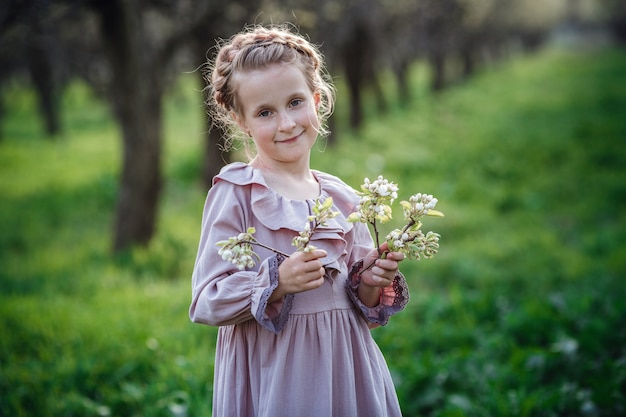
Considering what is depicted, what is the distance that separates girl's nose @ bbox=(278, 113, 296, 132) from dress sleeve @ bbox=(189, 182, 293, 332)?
252 millimetres

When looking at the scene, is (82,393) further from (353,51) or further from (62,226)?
(353,51)

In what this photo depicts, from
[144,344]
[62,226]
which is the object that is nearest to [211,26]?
[62,226]

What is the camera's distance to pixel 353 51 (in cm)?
1499

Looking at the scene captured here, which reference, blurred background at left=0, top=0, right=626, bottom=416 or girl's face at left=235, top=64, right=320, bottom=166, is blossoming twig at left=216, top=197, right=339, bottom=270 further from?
blurred background at left=0, top=0, right=626, bottom=416

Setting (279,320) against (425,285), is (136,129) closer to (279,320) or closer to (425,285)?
(425,285)

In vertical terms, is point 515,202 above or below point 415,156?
below

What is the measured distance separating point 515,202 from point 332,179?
6.95 metres

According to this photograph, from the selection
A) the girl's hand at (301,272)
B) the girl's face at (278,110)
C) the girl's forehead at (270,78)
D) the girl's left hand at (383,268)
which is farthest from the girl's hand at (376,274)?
the girl's forehead at (270,78)

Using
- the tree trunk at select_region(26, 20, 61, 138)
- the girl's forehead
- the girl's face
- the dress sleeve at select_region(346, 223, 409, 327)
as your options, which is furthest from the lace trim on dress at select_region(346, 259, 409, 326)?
the tree trunk at select_region(26, 20, 61, 138)

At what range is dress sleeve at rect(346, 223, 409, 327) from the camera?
2129 millimetres

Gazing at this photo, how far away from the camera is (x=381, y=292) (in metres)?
2.21

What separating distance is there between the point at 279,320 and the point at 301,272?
0.20m

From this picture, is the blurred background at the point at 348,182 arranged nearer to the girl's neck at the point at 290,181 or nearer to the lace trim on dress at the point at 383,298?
the girl's neck at the point at 290,181

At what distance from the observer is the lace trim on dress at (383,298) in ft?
6.97
